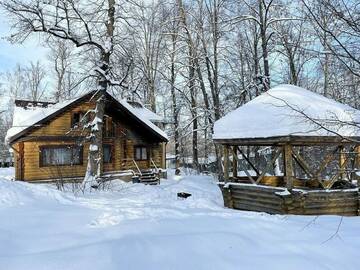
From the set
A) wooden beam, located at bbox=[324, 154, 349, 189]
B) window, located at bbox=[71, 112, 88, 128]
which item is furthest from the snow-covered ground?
window, located at bbox=[71, 112, 88, 128]

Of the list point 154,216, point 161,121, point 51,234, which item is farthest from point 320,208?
point 161,121

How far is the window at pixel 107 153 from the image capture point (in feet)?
76.2

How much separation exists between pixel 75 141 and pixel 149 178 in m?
5.18

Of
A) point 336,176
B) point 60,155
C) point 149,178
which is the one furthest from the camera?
point 149,178

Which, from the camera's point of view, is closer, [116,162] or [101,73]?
[101,73]

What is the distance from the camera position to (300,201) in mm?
10266

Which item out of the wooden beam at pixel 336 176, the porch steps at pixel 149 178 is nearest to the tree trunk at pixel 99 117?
the porch steps at pixel 149 178

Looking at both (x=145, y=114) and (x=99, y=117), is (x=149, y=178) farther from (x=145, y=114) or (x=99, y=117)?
(x=99, y=117)

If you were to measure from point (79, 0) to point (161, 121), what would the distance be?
11706 millimetres

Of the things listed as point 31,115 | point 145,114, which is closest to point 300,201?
point 31,115

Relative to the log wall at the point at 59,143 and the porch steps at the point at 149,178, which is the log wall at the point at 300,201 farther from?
the log wall at the point at 59,143

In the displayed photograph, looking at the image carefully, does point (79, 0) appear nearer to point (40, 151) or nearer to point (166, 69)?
point (40, 151)

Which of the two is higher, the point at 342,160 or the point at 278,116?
the point at 278,116

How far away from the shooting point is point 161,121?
26.4 m
